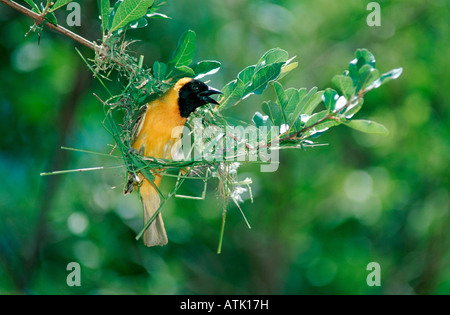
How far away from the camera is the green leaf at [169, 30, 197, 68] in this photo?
2.21 m

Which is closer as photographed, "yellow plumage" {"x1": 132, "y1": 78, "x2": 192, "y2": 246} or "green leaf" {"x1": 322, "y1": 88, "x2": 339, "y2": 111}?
"green leaf" {"x1": 322, "y1": 88, "x2": 339, "y2": 111}

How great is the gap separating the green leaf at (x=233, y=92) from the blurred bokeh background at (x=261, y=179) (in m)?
3.04

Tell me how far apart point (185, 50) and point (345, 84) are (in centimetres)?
78

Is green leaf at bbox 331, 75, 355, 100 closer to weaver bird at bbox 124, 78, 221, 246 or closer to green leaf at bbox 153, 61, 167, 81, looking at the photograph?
green leaf at bbox 153, 61, 167, 81

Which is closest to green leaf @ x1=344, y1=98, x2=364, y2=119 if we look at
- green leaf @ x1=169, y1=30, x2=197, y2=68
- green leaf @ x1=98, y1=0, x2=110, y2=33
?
green leaf @ x1=169, y1=30, x2=197, y2=68

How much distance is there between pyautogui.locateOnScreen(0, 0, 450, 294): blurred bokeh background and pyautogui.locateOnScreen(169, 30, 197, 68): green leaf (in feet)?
9.44

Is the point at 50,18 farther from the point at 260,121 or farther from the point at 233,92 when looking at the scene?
the point at 260,121

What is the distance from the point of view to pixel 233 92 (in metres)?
2.09

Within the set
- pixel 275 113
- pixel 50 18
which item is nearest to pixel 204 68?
pixel 275 113

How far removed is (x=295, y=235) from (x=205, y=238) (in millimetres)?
953

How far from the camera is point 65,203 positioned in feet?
18.6

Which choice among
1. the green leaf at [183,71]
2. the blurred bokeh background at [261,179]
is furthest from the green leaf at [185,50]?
the blurred bokeh background at [261,179]

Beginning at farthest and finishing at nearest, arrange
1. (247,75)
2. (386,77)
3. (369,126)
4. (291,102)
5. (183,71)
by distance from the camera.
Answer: (183,71) < (247,75) < (291,102) < (369,126) < (386,77)

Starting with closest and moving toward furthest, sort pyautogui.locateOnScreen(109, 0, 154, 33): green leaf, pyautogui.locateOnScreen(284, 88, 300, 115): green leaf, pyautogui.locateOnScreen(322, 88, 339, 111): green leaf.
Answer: pyautogui.locateOnScreen(322, 88, 339, 111): green leaf → pyautogui.locateOnScreen(284, 88, 300, 115): green leaf → pyautogui.locateOnScreen(109, 0, 154, 33): green leaf
